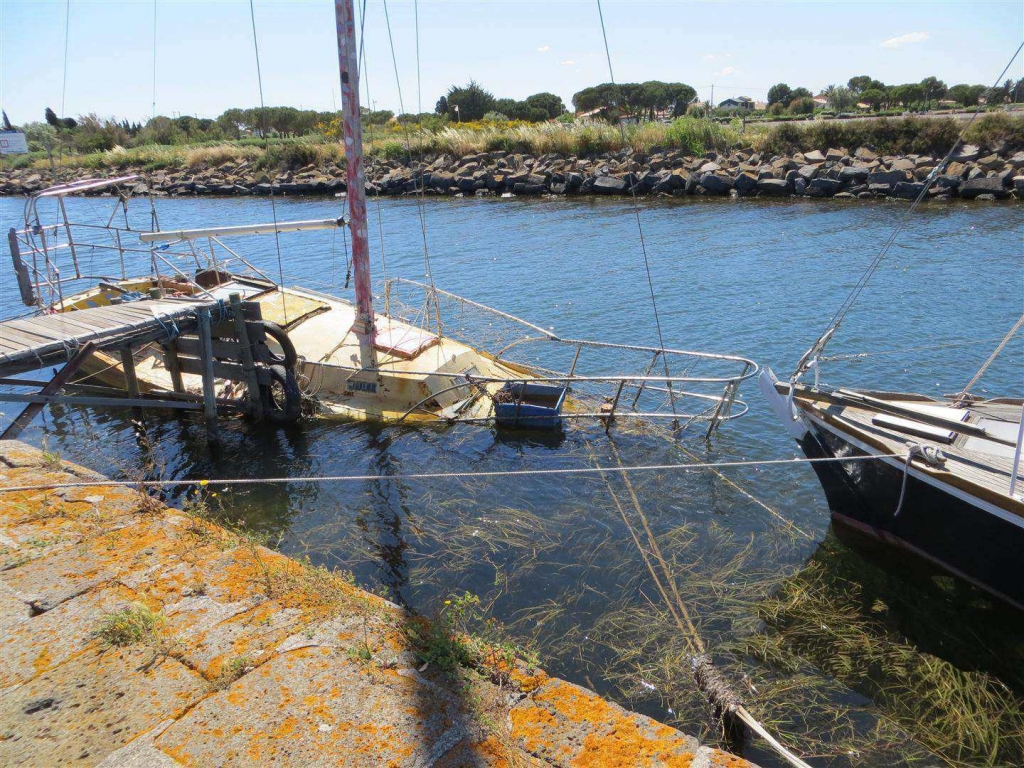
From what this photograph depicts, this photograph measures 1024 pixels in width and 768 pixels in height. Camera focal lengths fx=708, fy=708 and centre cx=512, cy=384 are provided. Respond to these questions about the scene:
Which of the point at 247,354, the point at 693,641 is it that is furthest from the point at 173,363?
the point at 693,641

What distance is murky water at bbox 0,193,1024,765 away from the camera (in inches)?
295

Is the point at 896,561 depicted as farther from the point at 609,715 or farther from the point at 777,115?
the point at 777,115

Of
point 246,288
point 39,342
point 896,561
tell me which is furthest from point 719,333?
point 39,342

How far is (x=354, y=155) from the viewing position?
12.6 m

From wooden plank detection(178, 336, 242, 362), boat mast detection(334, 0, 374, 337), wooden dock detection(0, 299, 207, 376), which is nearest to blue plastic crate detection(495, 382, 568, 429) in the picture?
boat mast detection(334, 0, 374, 337)

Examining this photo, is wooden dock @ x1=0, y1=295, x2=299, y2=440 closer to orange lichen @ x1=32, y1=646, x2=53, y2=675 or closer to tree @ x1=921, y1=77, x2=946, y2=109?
orange lichen @ x1=32, y1=646, x2=53, y2=675

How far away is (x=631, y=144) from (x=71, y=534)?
155ft

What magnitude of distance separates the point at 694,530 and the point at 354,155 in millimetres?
8566

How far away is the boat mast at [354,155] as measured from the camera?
1206 centimetres

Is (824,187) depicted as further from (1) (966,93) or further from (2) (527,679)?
(2) (527,679)

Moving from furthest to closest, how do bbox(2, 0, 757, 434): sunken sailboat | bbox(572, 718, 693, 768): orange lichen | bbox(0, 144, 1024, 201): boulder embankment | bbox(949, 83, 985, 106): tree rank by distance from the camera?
bbox(949, 83, 985, 106): tree → bbox(0, 144, 1024, 201): boulder embankment → bbox(2, 0, 757, 434): sunken sailboat → bbox(572, 718, 693, 768): orange lichen

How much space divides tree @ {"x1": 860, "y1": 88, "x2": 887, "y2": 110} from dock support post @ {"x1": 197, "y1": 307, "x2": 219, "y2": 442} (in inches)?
2587

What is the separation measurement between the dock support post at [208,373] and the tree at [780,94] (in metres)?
73.5

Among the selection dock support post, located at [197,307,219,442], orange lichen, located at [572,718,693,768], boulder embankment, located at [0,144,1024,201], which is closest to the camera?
orange lichen, located at [572,718,693,768]
